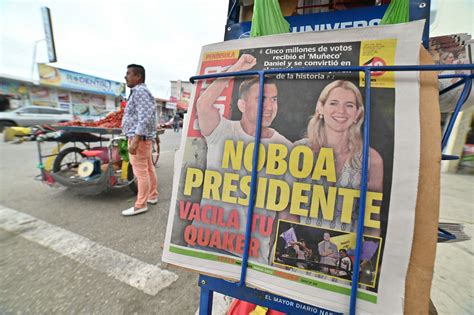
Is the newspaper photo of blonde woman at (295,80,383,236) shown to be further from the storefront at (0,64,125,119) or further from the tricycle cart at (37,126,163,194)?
the storefront at (0,64,125,119)

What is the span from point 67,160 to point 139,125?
2178 millimetres

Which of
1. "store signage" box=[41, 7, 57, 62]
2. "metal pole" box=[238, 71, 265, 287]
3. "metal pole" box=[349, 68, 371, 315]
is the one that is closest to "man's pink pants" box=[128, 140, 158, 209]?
"metal pole" box=[238, 71, 265, 287]

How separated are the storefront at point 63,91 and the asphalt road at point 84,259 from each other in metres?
15.9

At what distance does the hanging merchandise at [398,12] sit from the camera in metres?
0.68

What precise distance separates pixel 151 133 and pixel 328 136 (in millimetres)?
2268

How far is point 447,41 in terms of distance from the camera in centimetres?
74

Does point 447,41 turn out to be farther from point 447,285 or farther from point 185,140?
point 447,285

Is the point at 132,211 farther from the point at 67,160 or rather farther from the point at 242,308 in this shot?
the point at 242,308

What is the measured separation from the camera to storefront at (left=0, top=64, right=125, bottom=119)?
15984 millimetres

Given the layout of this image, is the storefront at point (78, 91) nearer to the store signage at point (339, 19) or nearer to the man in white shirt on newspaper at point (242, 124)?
the store signage at point (339, 19)

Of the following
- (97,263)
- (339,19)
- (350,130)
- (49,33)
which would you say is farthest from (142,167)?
(49,33)

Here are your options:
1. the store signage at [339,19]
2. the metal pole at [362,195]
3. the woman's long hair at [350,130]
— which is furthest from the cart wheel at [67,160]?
the metal pole at [362,195]

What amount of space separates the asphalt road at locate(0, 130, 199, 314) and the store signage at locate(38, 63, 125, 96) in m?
20.3

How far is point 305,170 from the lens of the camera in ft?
1.85
